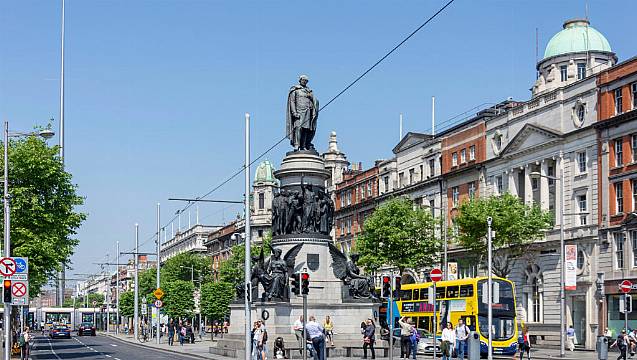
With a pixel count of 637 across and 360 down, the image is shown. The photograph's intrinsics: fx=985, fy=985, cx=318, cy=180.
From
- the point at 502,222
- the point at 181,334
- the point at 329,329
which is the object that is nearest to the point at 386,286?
the point at 329,329

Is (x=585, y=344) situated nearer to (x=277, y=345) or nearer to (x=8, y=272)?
(x=277, y=345)

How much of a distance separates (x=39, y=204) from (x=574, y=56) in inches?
1700

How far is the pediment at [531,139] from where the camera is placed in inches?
2768

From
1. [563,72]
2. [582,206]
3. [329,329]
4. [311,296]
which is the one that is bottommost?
[329,329]

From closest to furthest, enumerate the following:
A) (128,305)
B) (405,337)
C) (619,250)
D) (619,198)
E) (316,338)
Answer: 1. (316,338)
2. (405,337)
3. (619,250)
4. (619,198)
5. (128,305)

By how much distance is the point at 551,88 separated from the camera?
73875 mm

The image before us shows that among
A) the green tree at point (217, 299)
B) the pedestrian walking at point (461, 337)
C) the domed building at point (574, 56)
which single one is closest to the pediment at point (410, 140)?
the domed building at point (574, 56)

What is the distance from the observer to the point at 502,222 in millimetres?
66062

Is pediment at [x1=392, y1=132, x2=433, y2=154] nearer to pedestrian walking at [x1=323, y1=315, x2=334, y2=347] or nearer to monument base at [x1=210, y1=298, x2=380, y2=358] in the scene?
monument base at [x1=210, y1=298, x2=380, y2=358]

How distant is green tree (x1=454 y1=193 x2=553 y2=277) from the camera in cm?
6625

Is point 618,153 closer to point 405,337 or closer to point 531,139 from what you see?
point 531,139

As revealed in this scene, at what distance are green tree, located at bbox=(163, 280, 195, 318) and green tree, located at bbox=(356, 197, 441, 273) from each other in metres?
41.4

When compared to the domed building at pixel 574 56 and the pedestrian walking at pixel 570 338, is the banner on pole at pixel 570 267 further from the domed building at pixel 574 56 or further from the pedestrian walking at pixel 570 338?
the domed building at pixel 574 56

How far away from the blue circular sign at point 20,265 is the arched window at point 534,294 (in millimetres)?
47257
